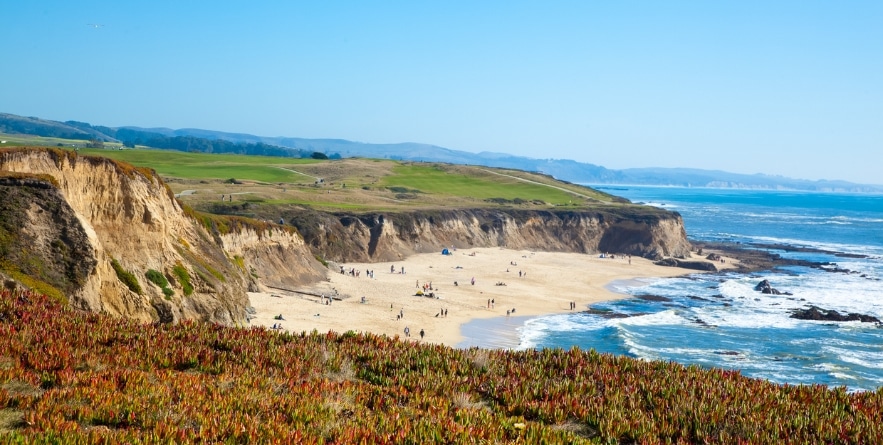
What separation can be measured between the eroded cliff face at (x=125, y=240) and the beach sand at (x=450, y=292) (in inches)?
140

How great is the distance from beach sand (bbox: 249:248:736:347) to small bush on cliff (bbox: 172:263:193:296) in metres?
4.16

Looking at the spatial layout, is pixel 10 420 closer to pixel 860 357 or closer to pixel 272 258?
pixel 860 357

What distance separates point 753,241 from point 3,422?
119916 mm

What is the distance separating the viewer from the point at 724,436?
11.1 meters

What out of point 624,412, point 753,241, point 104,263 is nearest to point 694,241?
point 753,241

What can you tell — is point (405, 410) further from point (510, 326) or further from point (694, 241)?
point (694, 241)

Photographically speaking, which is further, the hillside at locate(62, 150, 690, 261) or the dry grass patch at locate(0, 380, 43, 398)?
the hillside at locate(62, 150, 690, 261)

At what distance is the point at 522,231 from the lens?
97.8 meters

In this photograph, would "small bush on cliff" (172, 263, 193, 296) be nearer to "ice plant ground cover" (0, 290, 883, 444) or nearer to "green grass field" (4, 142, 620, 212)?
"ice plant ground cover" (0, 290, 883, 444)

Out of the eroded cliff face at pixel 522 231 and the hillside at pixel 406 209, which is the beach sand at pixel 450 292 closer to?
the eroded cliff face at pixel 522 231

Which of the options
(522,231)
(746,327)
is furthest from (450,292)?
(522,231)

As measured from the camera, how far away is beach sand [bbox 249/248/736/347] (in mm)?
42656

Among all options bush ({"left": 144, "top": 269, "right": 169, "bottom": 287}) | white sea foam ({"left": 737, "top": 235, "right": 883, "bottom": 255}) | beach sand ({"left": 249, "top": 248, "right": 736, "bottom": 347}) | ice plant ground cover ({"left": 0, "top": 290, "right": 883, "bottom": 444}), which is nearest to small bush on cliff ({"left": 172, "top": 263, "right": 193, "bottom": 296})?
bush ({"left": 144, "top": 269, "right": 169, "bottom": 287})

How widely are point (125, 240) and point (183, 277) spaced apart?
279 cm
